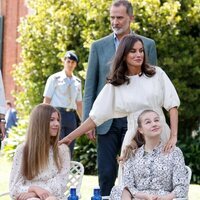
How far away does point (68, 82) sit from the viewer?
1069 cm

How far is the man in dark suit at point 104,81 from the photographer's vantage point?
688cm

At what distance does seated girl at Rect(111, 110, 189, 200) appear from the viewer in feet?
19.9

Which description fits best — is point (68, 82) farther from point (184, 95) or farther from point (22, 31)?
point (22, 31)

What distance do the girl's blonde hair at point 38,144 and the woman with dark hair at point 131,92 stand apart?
0.18 metres

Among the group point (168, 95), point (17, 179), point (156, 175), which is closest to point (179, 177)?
point (156, 175)

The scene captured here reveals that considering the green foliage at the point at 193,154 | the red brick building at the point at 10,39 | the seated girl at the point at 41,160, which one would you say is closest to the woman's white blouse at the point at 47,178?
the seated girl at the point at 41,160

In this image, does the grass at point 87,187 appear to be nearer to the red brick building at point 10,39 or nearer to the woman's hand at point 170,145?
the woman's hand at point 170,145

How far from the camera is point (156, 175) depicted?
20.2 ft

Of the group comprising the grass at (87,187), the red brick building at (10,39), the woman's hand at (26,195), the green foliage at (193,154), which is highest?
the red brick building at (10,39)

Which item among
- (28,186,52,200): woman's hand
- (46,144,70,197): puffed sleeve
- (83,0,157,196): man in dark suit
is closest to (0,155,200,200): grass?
(83,0,157,196): man in dark suit

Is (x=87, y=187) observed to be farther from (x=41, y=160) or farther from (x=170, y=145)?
(x=170, y=145)

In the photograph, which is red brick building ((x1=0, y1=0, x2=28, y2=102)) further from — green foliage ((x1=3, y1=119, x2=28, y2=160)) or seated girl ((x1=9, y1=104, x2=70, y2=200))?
seated girl ((x1=9, y1=104, x2=70, y2=200))

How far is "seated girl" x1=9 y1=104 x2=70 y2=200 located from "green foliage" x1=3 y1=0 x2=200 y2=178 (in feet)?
23.9

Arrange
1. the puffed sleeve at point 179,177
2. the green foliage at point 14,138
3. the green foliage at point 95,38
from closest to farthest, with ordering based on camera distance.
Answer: the puffed sleeve at point 179,177, the green foliage at point 95,38, the green foliage at point 14,138
